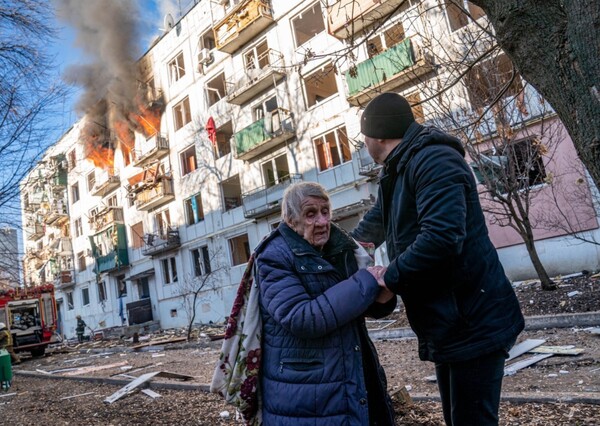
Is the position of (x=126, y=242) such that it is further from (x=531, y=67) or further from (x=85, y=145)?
(x=531, y=67)

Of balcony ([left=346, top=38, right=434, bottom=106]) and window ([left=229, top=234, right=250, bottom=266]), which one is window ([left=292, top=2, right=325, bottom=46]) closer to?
balcony ([left=346, top=38, right=434, bottom=106])

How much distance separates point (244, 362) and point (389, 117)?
1276mm

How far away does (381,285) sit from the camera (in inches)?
70.0

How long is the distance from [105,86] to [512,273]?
26808 mm

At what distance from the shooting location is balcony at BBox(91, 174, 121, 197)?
31.1 metres

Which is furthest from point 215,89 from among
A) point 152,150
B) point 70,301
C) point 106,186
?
point 70,301

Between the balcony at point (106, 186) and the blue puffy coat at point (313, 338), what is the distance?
32.0 metres

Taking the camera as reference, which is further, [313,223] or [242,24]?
[242,24]

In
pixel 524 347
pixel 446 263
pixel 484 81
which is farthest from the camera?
pixel 484 81

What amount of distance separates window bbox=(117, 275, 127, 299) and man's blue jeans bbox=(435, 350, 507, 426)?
106 feet

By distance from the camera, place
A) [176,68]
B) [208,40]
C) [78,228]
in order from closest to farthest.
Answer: [208,40] → [176,68] → [78,228]

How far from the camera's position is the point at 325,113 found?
18484 mm

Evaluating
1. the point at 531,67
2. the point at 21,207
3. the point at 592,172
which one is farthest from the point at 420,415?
the point at 21,207

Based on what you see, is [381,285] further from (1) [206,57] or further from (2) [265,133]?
(1) [206,57]
